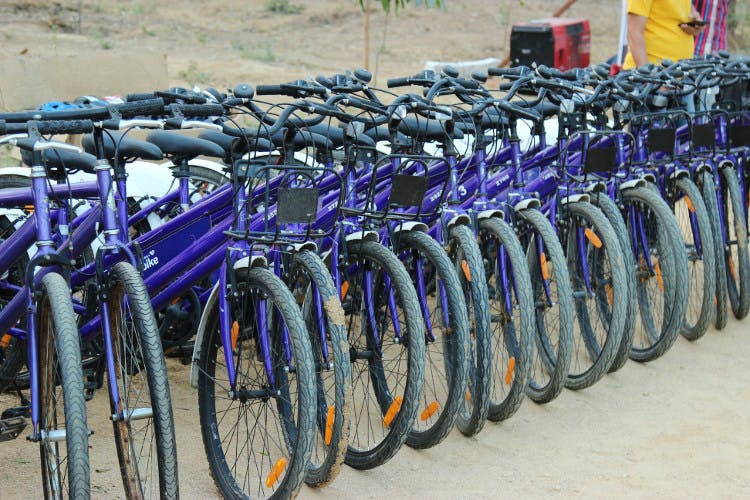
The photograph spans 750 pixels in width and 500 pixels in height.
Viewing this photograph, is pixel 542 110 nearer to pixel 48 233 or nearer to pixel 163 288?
pixel 163 288

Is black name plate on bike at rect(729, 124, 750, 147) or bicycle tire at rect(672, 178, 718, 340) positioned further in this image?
black name plate on bike at rect(729, 124, 750, 147)

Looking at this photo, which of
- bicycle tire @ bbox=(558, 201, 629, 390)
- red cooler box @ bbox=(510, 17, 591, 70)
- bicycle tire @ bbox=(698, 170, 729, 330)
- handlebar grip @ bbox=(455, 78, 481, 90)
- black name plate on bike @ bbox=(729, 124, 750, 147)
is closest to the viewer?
bicycle tire @ bbox=(558, 201, 629, 390)

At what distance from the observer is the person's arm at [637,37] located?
286 inches

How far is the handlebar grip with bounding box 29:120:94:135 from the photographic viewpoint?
123 inches

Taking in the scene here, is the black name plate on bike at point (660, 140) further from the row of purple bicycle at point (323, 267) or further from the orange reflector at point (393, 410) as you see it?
the orange reflector at point (393, 410)

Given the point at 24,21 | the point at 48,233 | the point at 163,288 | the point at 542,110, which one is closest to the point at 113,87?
the point at 542,110

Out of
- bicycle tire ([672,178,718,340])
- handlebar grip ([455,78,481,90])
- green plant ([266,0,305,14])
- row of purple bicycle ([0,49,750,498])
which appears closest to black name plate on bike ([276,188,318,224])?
row of purple bicycle ([0,49,750,498])

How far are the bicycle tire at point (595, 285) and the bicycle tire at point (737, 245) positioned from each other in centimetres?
94

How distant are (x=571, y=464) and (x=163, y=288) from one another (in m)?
1.65

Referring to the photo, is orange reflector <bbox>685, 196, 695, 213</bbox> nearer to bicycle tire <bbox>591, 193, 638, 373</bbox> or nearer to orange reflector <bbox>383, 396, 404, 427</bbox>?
bicycle tire <bbox>591, 193, 638, 373</bbox>

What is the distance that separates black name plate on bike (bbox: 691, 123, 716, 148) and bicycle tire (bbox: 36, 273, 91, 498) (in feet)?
11.8

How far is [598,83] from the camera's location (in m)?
5.15

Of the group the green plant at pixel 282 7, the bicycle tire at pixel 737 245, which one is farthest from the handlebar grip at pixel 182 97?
the green plant at pixel 282 7

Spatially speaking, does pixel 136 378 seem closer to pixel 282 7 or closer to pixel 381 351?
pixel 381 351
